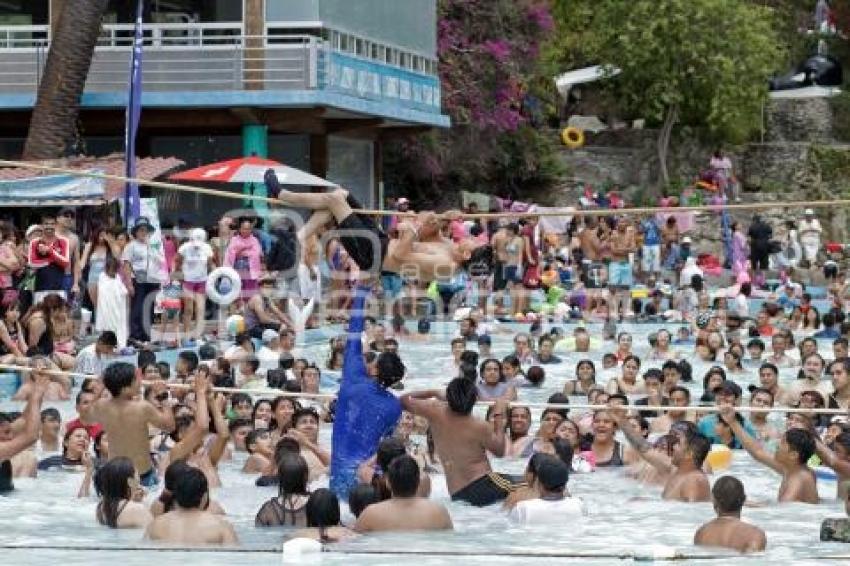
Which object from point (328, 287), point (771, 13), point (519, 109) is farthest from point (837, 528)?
point (771, 13)

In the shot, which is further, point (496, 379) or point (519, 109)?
point (519, 109)

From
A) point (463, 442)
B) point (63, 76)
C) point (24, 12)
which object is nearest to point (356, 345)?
point (463, 442)

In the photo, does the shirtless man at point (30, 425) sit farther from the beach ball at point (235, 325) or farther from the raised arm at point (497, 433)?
the beach ball at point (235, 325)

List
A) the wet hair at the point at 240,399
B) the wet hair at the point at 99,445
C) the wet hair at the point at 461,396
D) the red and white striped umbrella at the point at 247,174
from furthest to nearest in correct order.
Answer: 1. the red and white striped umbrella at the point at 247,174
2. the wet hair at the point at 240,399
3. the wet hair at the point at 99,445
4. the wet hair at the point at 461,396

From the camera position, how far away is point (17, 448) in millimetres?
13852

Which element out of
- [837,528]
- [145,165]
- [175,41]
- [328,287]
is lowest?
[837,528]

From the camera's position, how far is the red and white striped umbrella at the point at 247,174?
89.7ft

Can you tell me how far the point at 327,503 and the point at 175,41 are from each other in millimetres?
21704

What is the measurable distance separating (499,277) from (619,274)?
3.09 metres

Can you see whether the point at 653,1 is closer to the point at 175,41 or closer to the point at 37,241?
the point at 175,41

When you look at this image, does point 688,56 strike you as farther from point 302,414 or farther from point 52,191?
point 302,414

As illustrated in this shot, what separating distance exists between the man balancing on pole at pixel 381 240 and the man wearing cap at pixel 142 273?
5.71 m

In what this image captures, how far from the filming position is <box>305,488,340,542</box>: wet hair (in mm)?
12312

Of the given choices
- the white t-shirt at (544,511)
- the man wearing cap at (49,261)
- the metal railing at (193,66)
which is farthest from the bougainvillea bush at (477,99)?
the white t-shirt at (544,511)
